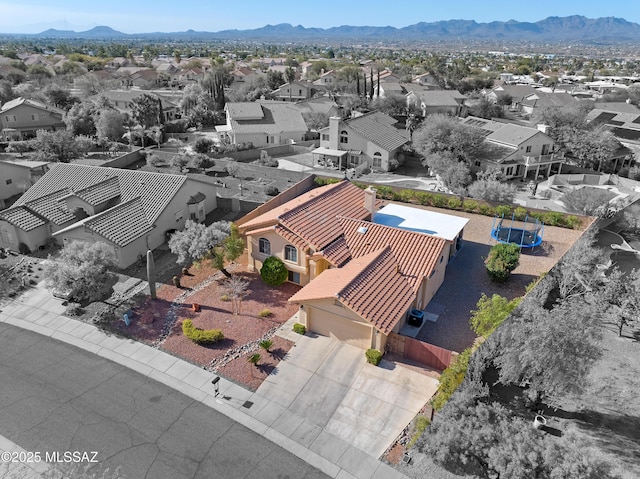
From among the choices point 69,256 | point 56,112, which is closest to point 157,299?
point 69,256

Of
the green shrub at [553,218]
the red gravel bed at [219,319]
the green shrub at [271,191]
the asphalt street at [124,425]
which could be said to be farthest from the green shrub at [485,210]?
the asphalt street at [124,425]

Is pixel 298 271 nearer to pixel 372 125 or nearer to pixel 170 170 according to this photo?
pixel 170 170

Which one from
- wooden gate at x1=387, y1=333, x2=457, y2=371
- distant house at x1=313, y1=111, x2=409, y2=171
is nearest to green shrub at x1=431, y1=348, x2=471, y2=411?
wooden gate at x1=387, y1=333, x2=457, y2=371

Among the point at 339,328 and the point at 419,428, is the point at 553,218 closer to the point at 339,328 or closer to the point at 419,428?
the point at 339,328

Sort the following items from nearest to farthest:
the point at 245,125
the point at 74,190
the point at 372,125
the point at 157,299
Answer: the point at 157,299 < the point at 74,190 < the point at 372,125 < the point at 245,125

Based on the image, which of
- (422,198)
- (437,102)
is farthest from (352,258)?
(437,102)

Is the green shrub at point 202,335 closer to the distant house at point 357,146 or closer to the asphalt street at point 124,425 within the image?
the asphalt street at point 124,425

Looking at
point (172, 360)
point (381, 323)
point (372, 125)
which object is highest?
point (372, 125)
